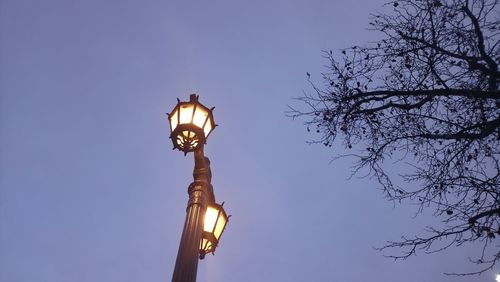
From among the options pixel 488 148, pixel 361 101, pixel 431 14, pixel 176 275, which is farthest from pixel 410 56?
pixel 176 275

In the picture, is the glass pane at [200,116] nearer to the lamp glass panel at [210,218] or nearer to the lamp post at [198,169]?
the lamp post at [198,169]

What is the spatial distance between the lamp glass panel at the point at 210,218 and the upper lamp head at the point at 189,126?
938 millimetres

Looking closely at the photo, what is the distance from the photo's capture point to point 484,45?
536 cm

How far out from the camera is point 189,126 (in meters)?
5.38

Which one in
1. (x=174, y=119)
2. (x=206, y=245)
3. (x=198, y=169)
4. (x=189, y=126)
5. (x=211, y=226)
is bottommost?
(x=206, y=245)

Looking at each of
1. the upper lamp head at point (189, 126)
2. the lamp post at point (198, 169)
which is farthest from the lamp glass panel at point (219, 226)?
the upper lamp head at point (189, 126)

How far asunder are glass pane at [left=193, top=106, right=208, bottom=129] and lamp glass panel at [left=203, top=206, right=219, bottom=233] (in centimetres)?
124

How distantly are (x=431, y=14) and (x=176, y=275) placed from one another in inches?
202

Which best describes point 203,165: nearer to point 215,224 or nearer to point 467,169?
point 215,224

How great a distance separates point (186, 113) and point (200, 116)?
21 cm

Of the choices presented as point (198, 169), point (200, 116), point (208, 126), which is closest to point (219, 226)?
point (198, 169)

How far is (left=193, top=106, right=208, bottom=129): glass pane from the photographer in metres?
5.48

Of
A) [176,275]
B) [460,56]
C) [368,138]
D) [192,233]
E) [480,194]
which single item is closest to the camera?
[176,275]

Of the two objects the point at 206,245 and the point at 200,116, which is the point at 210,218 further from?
the point at 200,116
